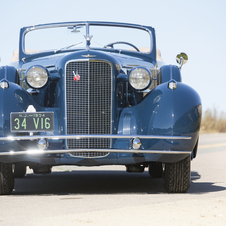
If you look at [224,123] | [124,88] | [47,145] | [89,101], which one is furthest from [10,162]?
[224,123]

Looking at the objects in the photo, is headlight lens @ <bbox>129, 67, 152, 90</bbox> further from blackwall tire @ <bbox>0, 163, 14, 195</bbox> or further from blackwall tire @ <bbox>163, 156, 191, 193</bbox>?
blackwall tire @ <bbox>0, 163, 14, 195</bbox>

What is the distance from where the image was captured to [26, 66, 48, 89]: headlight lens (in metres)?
4.97

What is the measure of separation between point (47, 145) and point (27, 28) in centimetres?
303

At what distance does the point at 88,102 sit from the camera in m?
4.78

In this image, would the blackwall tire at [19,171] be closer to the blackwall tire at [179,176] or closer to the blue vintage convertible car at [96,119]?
the blue vintage convertible car at [96,119]

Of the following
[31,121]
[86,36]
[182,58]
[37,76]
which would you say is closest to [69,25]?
[86,36]

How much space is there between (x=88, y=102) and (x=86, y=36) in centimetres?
184

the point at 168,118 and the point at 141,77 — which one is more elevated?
the point at 141,77

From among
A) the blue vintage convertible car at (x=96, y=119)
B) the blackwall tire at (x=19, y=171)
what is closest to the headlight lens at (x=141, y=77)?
the blue vintage convertible car at (x=96, y=119)

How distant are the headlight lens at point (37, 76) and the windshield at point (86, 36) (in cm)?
142

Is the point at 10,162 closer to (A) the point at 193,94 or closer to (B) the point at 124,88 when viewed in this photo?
(B) the point at 124,88

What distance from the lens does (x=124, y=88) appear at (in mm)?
5137

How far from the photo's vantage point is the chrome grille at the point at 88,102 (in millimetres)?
4766

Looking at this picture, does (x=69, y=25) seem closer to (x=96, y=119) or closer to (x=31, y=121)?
(x=96, y=119)
